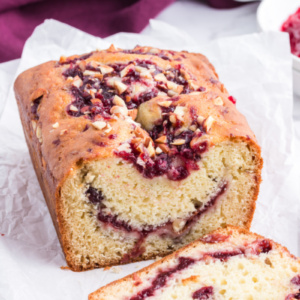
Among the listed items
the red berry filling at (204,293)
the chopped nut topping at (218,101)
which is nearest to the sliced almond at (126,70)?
the chopped nut topping at (218,101)

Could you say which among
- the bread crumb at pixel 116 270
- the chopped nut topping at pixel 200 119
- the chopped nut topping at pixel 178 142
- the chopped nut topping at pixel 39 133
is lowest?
the bread crumb at pixel 116 270

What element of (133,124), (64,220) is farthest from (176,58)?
(64,220)

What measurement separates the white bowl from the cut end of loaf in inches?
68.9

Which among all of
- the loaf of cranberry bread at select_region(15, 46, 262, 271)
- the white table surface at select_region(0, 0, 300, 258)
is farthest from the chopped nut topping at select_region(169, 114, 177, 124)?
the white table surface at select_region(0, 0, 300, 258)

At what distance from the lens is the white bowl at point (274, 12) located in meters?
5.16

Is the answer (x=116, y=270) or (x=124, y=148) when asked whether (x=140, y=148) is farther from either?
(x=116, y=270)

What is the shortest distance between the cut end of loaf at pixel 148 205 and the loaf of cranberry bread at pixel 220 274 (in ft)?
0.70

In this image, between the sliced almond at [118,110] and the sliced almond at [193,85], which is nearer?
the sliced almond at [118,110]

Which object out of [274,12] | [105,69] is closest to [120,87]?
[105,69]

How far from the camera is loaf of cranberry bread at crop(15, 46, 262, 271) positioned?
3328 mm

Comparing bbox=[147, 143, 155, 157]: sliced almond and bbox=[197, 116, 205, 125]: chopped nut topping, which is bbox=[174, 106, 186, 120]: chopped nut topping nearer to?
bbox=[197, 116, 205, 125]: chopped nut topping

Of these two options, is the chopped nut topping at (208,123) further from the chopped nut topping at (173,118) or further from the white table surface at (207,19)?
the white table surface at (207,19)

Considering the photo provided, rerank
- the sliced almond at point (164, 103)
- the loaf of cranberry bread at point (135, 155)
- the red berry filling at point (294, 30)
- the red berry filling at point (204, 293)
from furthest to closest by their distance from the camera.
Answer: the red berry filling at point (294, 30)
the sliced almond at point (164, 103)
the loaf of cranberry bread at point (135, 155)
the red berry filling at point (204, 293)

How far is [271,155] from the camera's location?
436 cm
